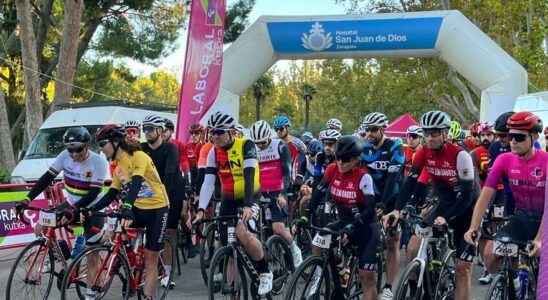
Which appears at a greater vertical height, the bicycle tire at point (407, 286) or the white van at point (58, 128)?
the white van at point (58, 128)

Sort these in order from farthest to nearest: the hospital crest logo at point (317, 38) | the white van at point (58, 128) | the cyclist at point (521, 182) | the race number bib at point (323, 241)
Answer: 1. the hospital crest logo at point (317, 38)
2. the white van at point (58, 128)
3. the race number bib at point (323, 241)
4. the cyclist at point (521, 182)

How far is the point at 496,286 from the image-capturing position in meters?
5.36

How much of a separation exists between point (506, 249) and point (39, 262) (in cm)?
438

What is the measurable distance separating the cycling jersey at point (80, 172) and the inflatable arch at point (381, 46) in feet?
28.7

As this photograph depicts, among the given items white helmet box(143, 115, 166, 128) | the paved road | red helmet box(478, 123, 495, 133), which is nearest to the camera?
white helmet box(143, 115, 166, 128)

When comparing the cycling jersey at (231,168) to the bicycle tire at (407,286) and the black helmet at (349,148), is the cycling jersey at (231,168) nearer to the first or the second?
the black helmet at (349,148)

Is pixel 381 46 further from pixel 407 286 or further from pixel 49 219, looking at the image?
pixel 407 286

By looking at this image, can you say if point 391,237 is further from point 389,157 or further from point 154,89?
point 154,89

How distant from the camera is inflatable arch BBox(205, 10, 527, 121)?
15.6 meters

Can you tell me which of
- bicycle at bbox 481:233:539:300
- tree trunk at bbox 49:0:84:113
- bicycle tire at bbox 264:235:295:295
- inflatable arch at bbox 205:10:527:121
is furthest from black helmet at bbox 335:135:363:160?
tree trunk at bbox 49:0:84:113

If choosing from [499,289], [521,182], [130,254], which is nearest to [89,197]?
[130,254]

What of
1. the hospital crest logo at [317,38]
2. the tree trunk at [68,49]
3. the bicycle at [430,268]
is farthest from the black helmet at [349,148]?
the tree trunk at [68,49]

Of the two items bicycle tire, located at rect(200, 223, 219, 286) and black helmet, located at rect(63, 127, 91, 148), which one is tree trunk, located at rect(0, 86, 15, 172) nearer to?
bicycle tire, located at rect(200, 223, 219, 286)

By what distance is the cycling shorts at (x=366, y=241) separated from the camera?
231 inches
